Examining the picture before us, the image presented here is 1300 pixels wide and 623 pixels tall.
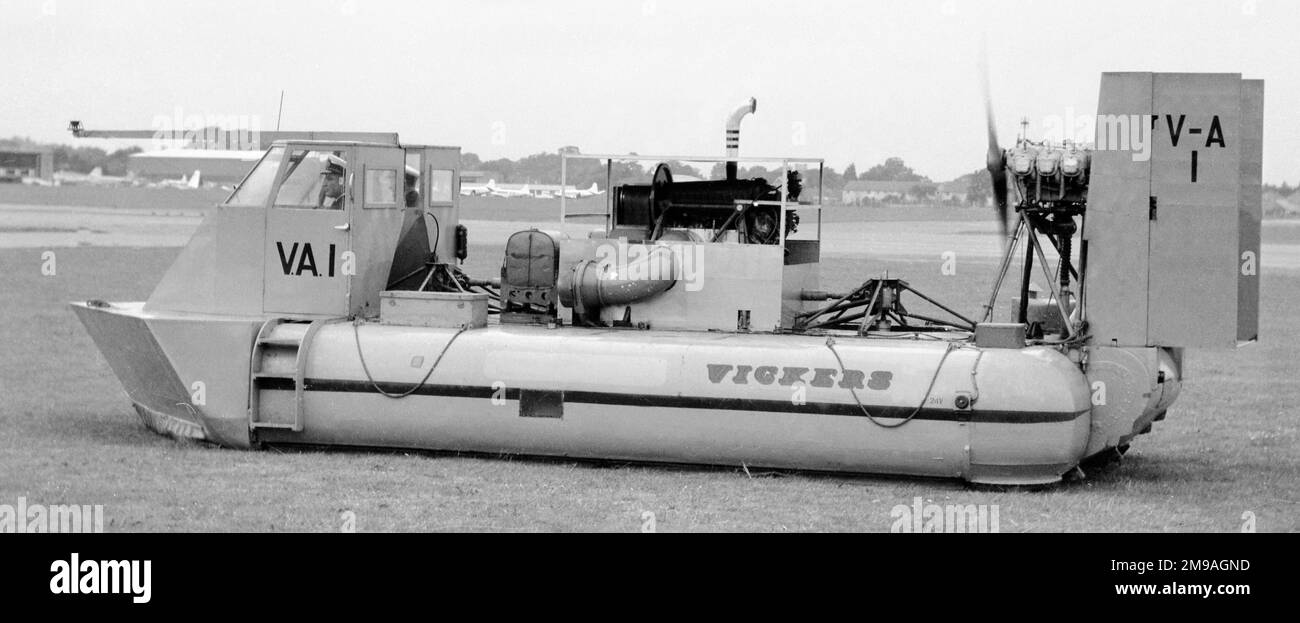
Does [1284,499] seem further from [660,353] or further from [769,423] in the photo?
[660,353]

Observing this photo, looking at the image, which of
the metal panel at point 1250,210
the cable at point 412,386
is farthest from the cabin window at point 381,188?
the metal panel at point 1250,210

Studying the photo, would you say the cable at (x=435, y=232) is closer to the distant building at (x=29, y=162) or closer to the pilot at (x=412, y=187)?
the pilot at (x=412, y=187)

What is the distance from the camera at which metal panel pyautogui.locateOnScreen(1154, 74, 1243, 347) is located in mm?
11469

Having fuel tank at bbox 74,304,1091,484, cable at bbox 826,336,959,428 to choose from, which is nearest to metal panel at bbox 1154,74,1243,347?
fuel tank at bbox 74,304,1091,484

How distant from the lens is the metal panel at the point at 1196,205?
11469mm

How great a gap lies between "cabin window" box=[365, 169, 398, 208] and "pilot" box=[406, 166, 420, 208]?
0.47 meters

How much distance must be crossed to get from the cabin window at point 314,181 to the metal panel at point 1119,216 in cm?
656

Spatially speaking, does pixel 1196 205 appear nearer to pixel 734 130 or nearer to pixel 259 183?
pixel 734 130

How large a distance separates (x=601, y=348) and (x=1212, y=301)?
492cm

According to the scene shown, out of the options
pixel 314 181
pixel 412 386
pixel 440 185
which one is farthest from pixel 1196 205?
pixel 314 181

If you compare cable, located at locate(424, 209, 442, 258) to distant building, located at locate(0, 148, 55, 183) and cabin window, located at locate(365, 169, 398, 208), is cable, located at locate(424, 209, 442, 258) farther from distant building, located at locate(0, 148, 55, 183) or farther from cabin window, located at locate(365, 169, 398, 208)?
distant building, located at locate(0, 148, 55, 183)

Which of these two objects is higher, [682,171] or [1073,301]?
[682,171]

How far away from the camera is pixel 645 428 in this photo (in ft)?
39.7
